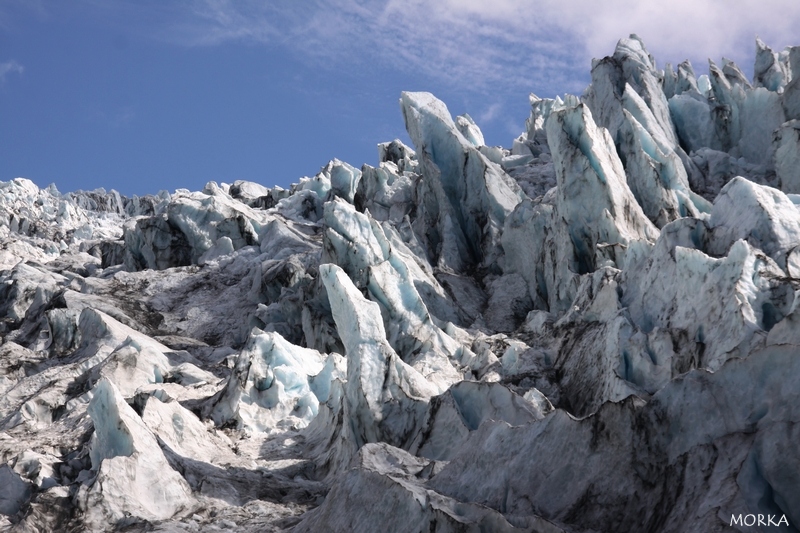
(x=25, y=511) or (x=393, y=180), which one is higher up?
(x=393, y=180)

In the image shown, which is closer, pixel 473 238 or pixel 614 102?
pixel 473 238

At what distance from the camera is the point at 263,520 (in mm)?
13133

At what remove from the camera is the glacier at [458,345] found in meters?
9.60

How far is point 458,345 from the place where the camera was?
1038 inches

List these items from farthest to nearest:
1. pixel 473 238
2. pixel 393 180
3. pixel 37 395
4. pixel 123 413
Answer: pixel 393 180, pixel 473 238, pixel 37 395, pixel 123 413

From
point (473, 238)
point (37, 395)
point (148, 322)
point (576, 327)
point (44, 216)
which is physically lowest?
point (37, 395)

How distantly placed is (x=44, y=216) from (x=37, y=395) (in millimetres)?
70581

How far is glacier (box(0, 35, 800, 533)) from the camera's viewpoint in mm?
9602

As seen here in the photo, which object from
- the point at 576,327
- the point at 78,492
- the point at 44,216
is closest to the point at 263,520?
the point at 78,492

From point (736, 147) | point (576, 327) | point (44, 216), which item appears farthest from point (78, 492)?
point (44, 216)

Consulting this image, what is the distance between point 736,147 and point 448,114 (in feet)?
46.5

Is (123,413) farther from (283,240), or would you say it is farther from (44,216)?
(44,216)

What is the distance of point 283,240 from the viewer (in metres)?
39.7

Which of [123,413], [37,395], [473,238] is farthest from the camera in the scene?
[473,238]
